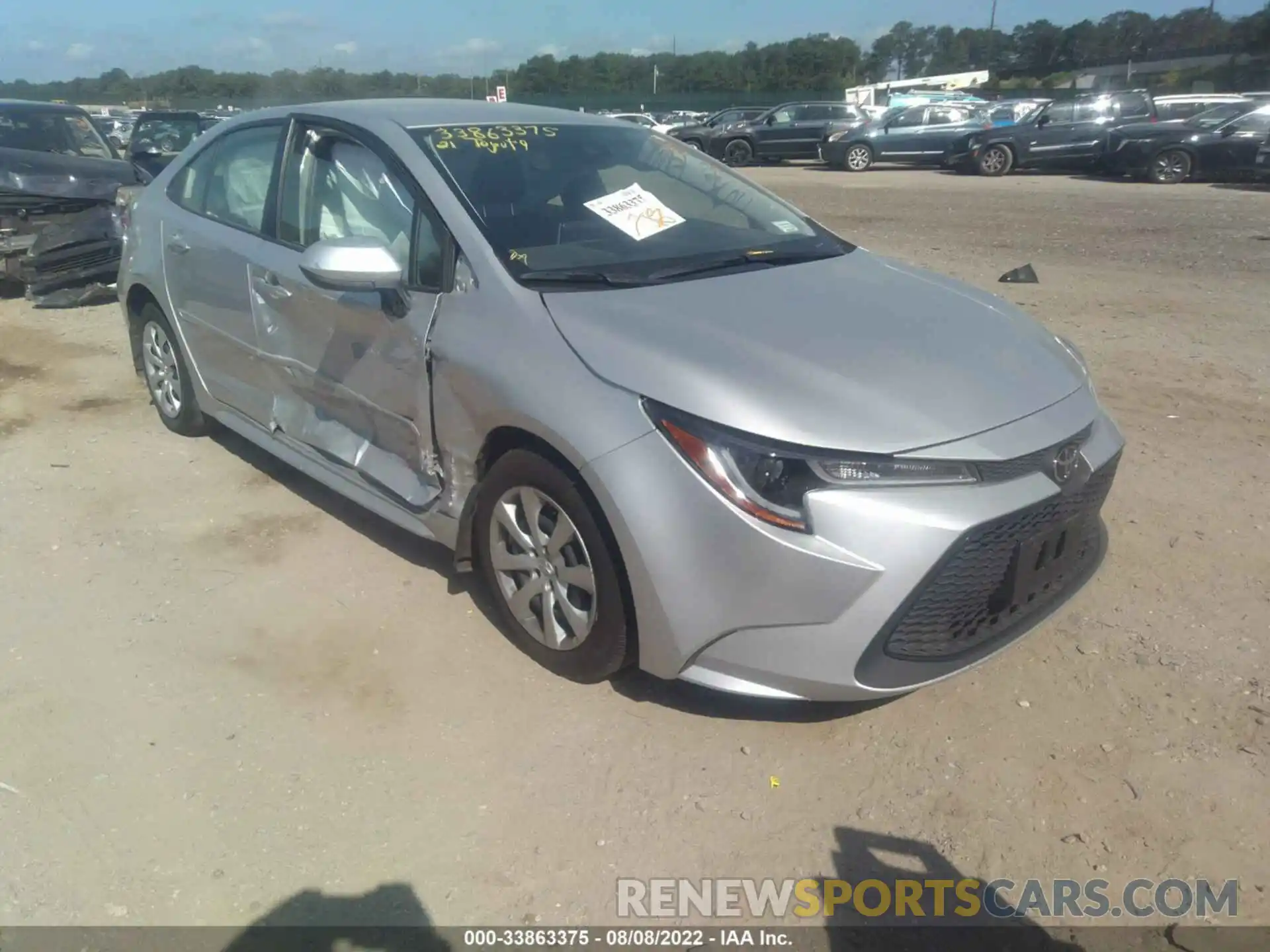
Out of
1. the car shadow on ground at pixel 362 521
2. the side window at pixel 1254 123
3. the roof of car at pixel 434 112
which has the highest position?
the roof of car at pixel 434 112

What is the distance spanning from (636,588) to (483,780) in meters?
0.69

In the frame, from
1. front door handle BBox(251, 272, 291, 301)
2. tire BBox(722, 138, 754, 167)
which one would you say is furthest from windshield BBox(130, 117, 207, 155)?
tire BBox(722, 138, 754, 167)

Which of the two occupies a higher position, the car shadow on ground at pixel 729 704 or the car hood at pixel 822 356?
the car hood at pixel 822 356

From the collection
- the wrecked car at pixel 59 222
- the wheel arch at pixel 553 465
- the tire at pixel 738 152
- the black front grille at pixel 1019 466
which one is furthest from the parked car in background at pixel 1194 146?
the wheel arch at pixel 553 465

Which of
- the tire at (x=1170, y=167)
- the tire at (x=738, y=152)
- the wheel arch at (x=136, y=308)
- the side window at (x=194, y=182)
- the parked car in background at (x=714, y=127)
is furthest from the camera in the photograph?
the parked car in background at (x=714, y=127)

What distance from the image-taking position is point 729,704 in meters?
3.09

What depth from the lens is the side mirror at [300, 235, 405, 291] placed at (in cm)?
313

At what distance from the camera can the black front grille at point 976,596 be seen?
2533 millimetres

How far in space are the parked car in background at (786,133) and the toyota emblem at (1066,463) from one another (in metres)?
24.7

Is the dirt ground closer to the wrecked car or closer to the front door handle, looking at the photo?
the front door handle

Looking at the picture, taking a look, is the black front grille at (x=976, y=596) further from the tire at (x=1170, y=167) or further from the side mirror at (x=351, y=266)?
the tire at (x=1170, y=167)

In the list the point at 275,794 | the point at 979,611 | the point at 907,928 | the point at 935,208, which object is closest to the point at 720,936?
the point at 907,928

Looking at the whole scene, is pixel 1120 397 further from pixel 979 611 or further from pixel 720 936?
pixel 720 936

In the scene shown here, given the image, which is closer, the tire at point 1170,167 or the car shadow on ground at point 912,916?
the car shadow on ground at point 912,916
